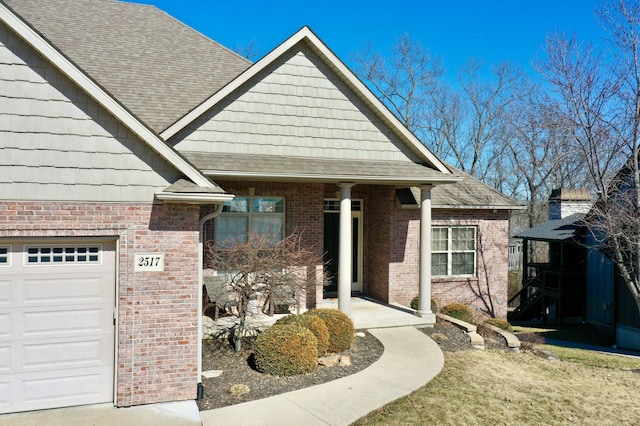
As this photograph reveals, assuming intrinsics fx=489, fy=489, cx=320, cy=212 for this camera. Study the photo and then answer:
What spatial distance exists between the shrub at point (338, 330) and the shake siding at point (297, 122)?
3799mm

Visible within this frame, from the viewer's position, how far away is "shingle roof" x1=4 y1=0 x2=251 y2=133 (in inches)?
490

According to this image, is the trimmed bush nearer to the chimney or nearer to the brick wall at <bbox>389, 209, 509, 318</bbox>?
the brick wall at <bbox>389, 209, 509, 318</bbox>

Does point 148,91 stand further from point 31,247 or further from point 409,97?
point 409,97

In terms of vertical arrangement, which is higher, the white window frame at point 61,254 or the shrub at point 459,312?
the white window frame at point 61,254

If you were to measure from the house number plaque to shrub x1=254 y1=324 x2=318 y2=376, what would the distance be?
93.9 inches

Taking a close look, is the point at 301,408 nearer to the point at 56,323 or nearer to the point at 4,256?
the point at 56,323

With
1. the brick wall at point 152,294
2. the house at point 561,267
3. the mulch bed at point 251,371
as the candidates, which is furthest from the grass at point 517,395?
the house at point 561,267

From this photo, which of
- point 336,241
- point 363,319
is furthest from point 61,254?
point 336,241

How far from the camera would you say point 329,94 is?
11586mm

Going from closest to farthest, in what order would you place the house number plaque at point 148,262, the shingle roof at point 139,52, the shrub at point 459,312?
the house number plaque at point 148,262, the shingle roof at point 139,52, the shrub at point 459,312

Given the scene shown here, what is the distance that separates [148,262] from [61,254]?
3.82 ft

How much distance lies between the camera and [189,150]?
10555 millimetres

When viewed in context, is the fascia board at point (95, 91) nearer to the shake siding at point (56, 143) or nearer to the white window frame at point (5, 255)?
the shake siding at point (56, 143)

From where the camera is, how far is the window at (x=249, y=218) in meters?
12.0
